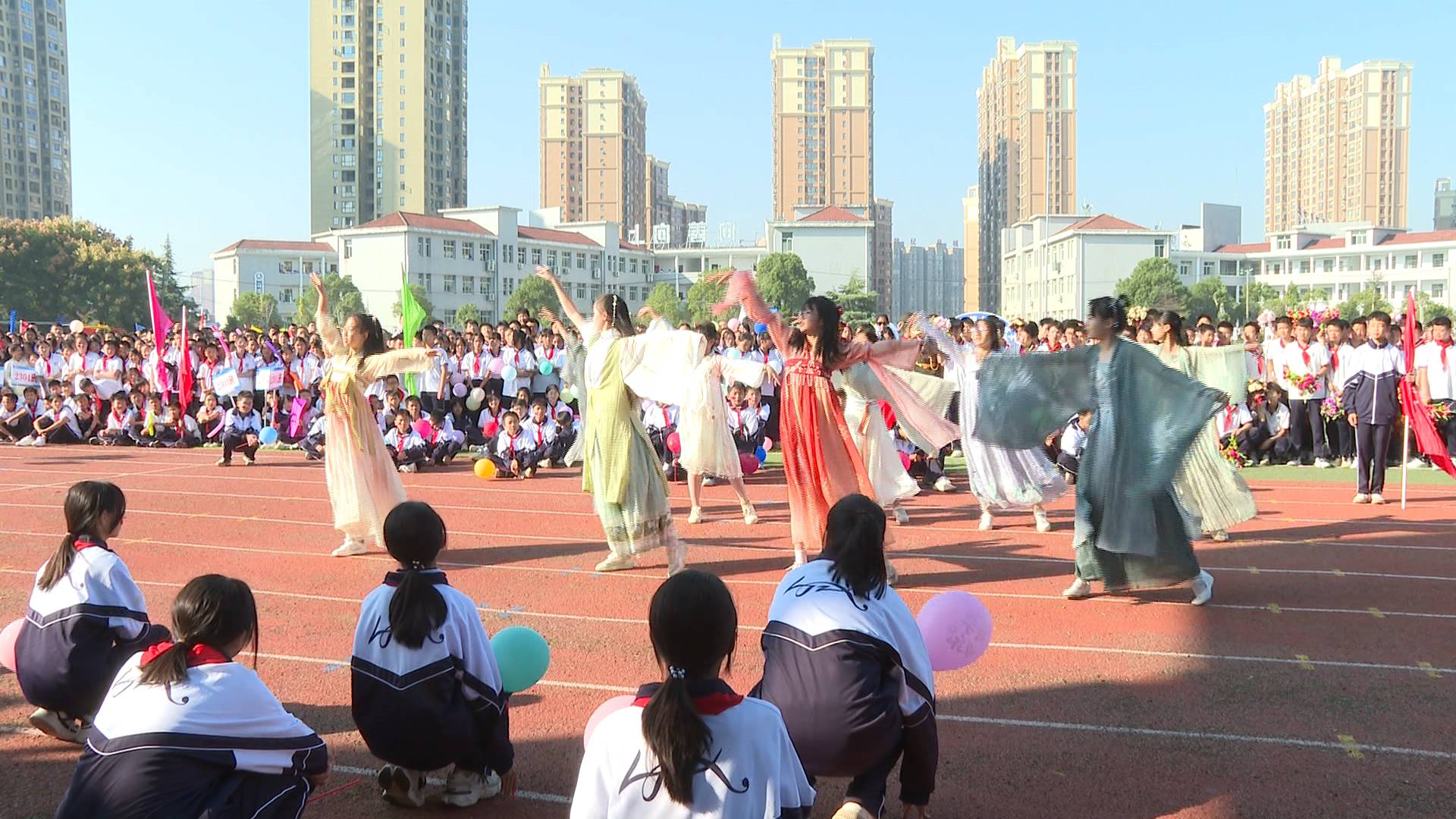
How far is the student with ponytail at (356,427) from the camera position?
8.92m

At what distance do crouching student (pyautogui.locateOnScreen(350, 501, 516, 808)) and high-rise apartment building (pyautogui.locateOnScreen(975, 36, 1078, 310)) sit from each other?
476ft

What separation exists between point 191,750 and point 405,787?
3.99 ft

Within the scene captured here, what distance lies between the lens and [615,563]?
8602mm

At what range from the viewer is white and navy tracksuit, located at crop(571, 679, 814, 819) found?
2.82 metres

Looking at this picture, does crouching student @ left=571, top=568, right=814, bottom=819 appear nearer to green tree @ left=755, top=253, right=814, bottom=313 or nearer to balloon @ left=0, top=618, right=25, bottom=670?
balloon @ left=0, top=618, right=25, bottom=670

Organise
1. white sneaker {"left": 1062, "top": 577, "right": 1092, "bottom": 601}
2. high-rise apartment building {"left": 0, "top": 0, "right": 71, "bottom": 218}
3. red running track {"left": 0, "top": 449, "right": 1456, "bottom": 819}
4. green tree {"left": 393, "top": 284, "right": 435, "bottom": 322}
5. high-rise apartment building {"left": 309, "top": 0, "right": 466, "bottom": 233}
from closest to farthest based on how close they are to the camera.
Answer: red running track {"left": 0, "top": 449, "right": 1456, "bottom": 819}
white sneaker {"left": 1062, "top": 577, "right": 1092, "bottom": 601}
green tree {"left": 393, "top": 284, "right": 435, "bottom": 322}
high-rise apartment building {"left": 0, "top": 0, "right": 71, "bottom": 218}
high-rise apartment building {"left": 309, "top": 0, "right": 466, "bottom": 233}

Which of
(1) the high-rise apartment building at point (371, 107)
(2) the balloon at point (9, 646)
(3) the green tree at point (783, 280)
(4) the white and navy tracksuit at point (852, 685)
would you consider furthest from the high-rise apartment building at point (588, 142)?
(4) the white and navy tracksuit at point (852, 685)

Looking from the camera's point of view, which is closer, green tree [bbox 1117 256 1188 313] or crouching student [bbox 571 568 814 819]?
crouching student [bbox 571 568 814 819]

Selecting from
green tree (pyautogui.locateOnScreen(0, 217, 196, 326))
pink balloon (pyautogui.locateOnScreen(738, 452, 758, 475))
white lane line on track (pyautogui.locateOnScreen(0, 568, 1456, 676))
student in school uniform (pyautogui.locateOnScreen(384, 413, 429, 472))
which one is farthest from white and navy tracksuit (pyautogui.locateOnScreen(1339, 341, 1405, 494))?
green tree (pyautogui.locateOnScreen(0, 217, 196, 326))

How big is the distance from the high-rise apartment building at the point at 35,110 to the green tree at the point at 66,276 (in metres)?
58.1

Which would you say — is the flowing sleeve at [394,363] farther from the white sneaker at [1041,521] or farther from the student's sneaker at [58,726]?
the white sneaker at [1041,521]

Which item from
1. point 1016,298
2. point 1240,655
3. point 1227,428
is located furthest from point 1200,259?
point 1240,655

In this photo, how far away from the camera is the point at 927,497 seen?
493 inches

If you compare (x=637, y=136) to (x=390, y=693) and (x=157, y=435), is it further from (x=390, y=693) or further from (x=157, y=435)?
(x=390, y=693)
